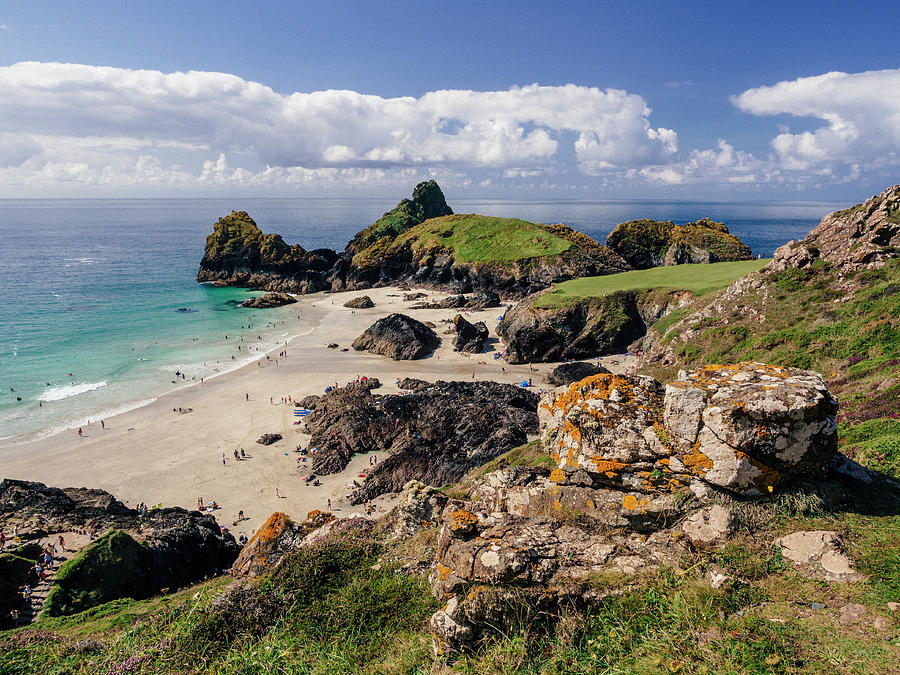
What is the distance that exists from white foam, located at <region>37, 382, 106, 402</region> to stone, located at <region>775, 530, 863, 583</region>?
1921 inches

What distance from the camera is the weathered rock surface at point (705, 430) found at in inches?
232

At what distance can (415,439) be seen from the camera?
92.0ft

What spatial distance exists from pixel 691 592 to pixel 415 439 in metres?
23.8

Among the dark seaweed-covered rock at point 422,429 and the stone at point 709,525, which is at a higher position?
the stone at point 709,525

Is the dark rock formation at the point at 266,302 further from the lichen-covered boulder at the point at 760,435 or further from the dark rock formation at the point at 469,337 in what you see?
the lichen-covered boulder at the point at 760,435

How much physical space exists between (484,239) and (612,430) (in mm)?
81921

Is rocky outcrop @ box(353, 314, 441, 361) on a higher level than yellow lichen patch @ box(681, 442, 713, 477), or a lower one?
lower

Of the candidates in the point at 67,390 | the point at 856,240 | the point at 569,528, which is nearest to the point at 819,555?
the point at 569,528

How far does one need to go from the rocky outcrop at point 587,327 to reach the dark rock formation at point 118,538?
1205 inches

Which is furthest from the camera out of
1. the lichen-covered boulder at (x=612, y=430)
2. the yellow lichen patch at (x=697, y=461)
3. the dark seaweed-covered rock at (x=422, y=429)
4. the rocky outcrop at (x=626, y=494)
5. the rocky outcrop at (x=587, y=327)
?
the rocky outcrop at (x=587, y=327)

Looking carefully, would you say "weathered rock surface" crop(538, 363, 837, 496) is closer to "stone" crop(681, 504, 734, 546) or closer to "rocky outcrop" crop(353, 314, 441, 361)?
"stone" crop(681, 504, 734, 546)

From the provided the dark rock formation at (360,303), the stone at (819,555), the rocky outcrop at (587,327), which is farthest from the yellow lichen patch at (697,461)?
the dark rock formation at (360,303)

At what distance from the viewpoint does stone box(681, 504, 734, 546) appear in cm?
578

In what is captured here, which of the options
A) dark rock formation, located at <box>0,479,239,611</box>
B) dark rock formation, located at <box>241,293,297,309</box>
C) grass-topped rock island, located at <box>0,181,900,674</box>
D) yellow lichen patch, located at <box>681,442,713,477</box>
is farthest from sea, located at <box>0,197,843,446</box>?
yellow lichen patch, located at <box>681,442,713,477</box>
